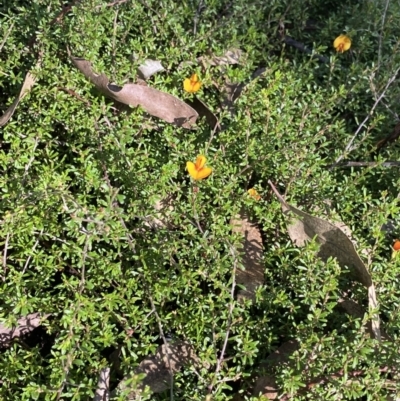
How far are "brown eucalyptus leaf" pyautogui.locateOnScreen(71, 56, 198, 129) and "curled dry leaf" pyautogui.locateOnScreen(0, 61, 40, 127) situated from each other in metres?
0.29

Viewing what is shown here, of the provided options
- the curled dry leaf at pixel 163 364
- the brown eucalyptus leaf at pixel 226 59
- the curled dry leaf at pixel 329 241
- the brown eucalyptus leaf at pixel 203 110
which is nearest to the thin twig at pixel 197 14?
the brown eucalyptus leaf at pixel 226 59

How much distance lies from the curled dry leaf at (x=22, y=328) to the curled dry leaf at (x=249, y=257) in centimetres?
101

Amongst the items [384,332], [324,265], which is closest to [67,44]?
[324,265]

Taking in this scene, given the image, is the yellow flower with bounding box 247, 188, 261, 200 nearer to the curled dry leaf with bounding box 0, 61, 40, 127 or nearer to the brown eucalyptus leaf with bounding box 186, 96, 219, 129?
the brown eucalyptus leaf with bounding box 186, 96, 219, 129

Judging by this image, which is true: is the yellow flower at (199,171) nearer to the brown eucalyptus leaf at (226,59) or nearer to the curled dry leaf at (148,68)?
the curled dry leaf at (148,68)

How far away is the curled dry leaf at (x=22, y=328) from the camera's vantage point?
273 cm

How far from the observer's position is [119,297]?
8.92ft

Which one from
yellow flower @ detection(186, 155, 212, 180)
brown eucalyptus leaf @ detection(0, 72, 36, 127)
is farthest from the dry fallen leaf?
yellow flower @ detection(186, 155, 212, 180)

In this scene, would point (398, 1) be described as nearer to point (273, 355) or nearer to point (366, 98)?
point (366, 98)

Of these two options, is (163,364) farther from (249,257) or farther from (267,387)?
(249,257)

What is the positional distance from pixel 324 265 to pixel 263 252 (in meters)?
0.41

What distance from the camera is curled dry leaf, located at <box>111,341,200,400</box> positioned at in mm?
2568

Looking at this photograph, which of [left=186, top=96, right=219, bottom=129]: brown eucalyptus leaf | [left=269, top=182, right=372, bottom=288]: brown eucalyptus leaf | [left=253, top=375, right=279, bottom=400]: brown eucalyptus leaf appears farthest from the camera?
[left=186, top=96, right=219, bottom=129]: brown eucalyptus leaf

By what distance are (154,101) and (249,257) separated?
43.6 inches
